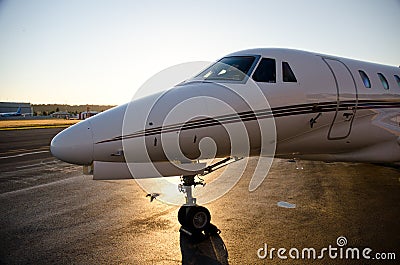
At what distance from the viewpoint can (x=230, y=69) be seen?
6.04 m

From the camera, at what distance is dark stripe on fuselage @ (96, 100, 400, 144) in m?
4.79

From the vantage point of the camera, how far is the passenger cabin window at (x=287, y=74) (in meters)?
6.18

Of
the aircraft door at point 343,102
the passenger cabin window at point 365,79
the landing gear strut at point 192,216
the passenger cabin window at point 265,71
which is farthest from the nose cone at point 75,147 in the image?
the passenger cabin window at point 365,79

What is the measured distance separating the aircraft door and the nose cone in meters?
4.95

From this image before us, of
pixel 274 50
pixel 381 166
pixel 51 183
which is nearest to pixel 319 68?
pixel 274 50

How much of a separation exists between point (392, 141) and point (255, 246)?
4.77m

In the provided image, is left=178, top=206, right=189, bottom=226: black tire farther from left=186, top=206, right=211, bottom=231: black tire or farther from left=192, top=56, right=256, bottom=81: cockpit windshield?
left=192, top=56, right=256, bottom=81: cockpit windshield

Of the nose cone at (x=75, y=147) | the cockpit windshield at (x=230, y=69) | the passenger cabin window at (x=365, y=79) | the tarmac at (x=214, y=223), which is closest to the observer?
the nose cone at (x=75, y=147)

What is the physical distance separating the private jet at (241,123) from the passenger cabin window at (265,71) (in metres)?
0.02

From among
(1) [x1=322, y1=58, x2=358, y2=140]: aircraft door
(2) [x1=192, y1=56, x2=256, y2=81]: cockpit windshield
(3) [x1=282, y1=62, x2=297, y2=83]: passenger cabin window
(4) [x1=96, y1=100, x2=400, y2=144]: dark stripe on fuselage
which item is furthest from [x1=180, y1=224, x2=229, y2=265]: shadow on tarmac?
(1) [x1=322, y1=58, x2=358, y2=140]: aircraft door

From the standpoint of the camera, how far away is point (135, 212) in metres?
7.18

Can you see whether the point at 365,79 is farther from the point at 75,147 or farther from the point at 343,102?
the point at 75,147

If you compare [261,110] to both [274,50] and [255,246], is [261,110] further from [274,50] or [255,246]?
[255,246]

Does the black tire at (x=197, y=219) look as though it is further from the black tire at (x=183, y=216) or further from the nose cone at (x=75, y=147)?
the nose cone at (x=75, y=147)
